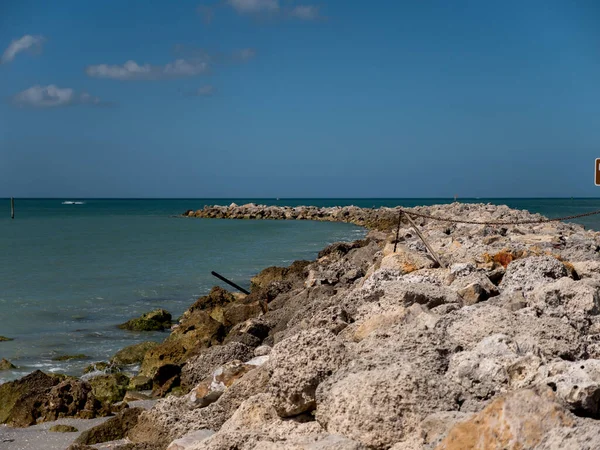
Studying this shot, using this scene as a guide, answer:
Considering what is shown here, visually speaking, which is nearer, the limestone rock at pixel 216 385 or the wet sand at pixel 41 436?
the limestone rock at pixel 216 385

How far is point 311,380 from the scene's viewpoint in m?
4.45

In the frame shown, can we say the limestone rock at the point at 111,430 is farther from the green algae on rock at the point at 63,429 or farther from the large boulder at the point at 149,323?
the large boulder at the point at 149,323

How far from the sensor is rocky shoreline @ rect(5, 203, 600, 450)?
11.7 feet

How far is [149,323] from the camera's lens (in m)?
11.7

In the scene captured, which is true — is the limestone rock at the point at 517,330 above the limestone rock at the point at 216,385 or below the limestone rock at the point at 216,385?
above

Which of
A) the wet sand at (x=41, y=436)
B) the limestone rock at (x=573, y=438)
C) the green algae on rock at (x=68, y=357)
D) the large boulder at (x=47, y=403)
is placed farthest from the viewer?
the green algae on rock at (x=68, y=357)

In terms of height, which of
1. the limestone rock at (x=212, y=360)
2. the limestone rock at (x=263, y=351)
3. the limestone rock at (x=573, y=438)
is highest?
the limestone rock at (x=573, y=438)

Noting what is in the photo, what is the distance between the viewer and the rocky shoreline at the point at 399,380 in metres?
3.55

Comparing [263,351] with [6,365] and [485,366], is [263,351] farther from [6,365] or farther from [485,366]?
[6,365]

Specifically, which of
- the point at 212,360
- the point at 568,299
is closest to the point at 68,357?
the point at 212,360

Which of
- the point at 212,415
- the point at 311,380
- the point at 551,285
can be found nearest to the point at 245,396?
the point at 212,415

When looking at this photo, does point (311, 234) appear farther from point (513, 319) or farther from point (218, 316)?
point (513, 319)

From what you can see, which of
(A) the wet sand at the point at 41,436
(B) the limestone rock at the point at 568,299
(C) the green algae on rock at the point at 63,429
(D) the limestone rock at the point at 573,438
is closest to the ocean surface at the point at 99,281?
(A) the wet sand at the point at 41,436

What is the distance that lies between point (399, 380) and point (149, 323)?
8.35m
